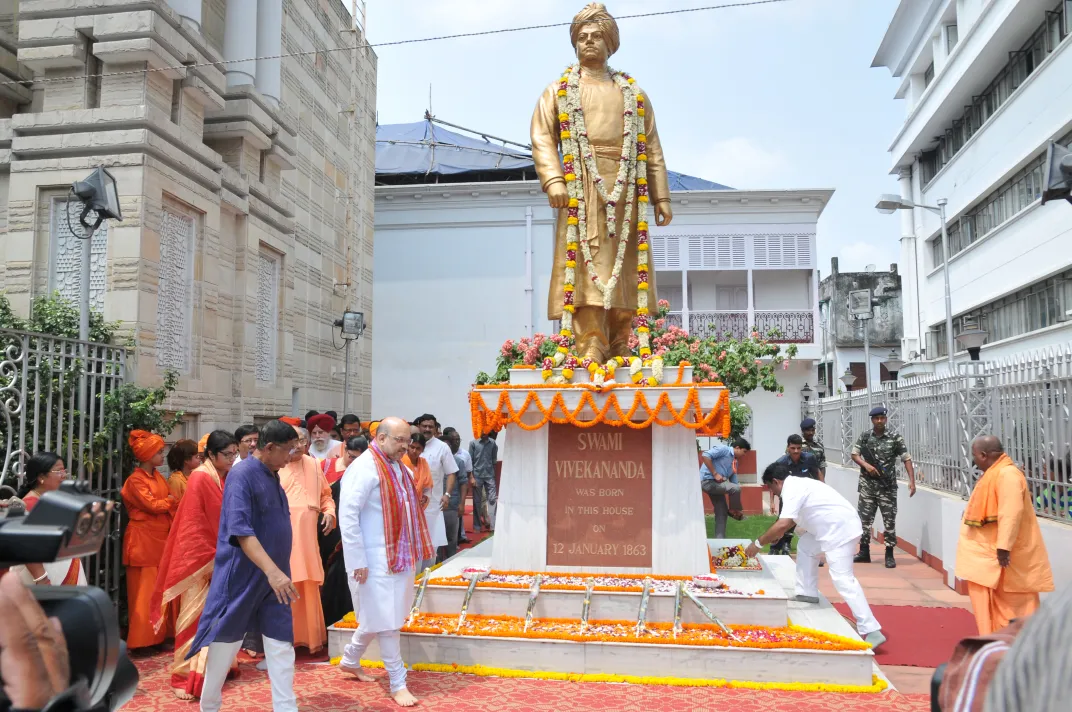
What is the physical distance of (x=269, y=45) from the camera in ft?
35.9

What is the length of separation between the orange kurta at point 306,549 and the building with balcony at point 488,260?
43.8 ft

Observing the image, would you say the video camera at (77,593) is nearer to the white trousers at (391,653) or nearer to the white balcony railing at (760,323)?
the white trousers at (391,653)

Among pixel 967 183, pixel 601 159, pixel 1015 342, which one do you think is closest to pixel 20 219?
pixel 601 159

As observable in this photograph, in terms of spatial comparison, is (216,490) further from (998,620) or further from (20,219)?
(998,620)

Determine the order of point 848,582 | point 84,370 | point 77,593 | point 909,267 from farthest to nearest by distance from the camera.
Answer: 1. point 909,267
2. point 84,370
3. point 848,582
4. point 77,593

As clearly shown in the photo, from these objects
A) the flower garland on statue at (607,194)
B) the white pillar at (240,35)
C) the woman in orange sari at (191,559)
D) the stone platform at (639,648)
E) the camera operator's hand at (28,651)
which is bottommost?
the stone platform at (639,648)

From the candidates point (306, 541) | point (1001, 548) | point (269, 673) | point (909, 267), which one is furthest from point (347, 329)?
point (909, 267)

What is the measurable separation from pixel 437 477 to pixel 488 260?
40.4ft

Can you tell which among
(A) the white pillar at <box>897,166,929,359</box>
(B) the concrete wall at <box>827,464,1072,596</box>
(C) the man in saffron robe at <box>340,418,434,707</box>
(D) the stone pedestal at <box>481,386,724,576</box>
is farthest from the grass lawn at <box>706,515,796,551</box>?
(A) the white pillar at <box>897,166,929,359</box>

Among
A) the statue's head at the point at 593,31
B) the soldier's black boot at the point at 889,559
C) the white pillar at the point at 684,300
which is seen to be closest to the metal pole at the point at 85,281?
the statue's head at the point at 593,31

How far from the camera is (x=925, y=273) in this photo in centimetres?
2381

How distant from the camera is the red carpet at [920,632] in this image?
5719mm

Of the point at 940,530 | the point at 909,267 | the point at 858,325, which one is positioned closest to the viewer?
the point at 940,530

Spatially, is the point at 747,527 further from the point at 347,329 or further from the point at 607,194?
the point at 607,194
